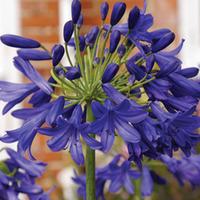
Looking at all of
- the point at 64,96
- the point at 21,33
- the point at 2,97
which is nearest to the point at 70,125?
the point at 64,96

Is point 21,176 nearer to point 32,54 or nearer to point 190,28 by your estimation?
point 32,54

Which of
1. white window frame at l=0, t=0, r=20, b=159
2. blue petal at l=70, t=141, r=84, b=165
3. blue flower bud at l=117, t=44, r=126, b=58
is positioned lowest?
white window frame at l=0, t=0, r=20, b=159

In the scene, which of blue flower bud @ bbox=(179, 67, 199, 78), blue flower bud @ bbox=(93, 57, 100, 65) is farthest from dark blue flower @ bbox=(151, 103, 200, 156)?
blue flower bud @ bbox=(93, 57, 100, 65)

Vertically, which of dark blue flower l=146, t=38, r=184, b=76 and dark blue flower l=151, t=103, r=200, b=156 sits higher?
dark blue flower l=146, t=38, r=184, b=76

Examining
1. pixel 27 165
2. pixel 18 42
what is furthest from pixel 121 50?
pixel 27 165

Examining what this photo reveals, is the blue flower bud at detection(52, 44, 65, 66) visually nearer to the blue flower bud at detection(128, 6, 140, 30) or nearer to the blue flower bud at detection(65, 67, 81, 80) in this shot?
the blue flower bud at detection(65, 67, 81, 80)

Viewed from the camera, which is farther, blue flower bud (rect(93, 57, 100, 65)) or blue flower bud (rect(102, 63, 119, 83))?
blue flower bud (rect(93, 57, 100, 65))

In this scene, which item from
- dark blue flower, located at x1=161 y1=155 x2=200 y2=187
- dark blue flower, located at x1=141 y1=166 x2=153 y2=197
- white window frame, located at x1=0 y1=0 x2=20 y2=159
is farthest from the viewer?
white window frame, located at x1=0 y1=0 x2=20 y2=159
